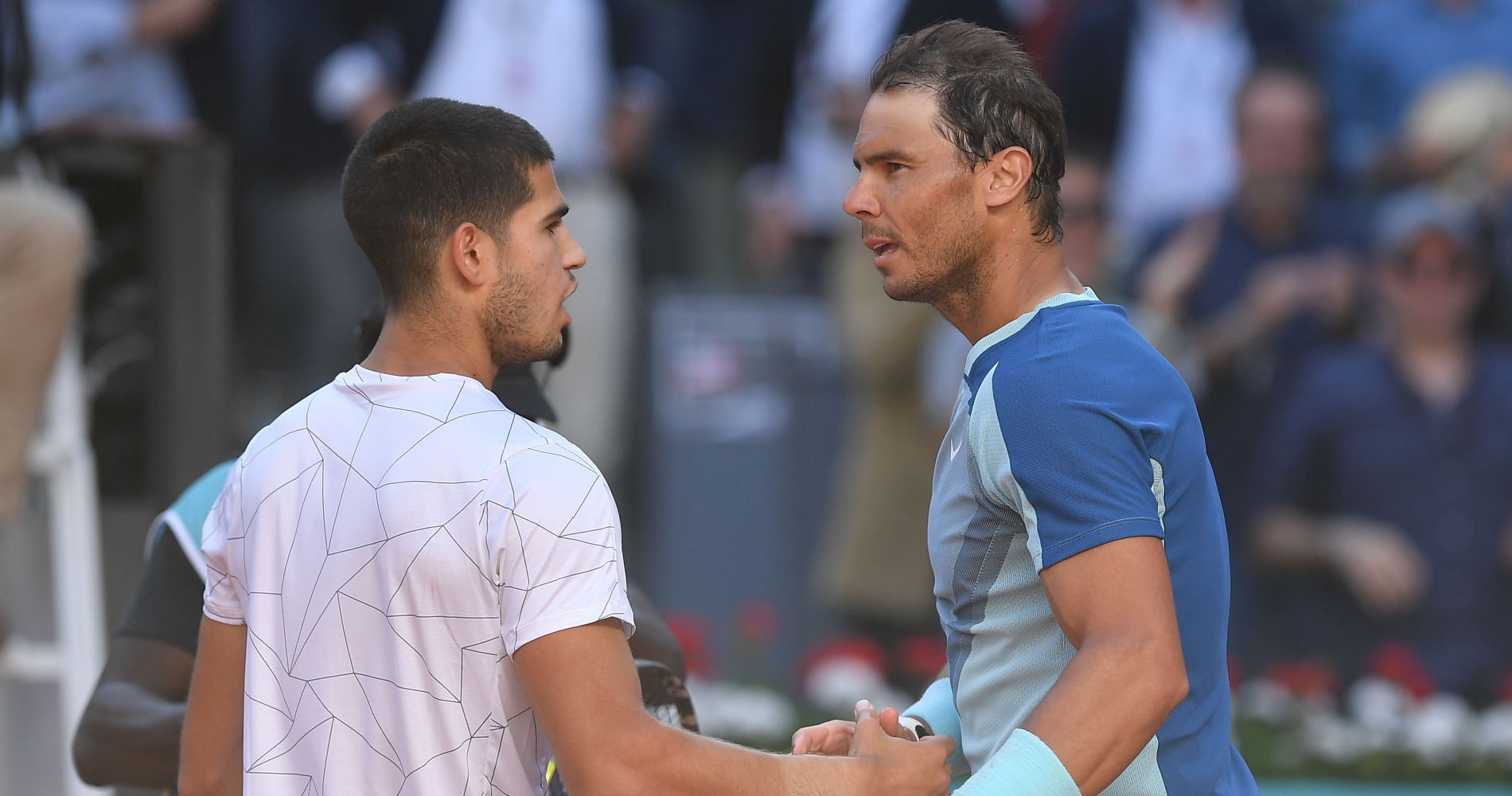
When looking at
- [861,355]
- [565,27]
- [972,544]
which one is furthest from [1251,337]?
[972,544]

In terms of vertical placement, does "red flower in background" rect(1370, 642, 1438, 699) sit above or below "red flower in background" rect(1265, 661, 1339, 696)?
above

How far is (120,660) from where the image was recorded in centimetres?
316

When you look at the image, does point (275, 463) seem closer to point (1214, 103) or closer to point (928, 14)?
point (928, 14)

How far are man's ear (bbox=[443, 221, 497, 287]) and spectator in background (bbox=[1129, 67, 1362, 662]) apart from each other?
4977 mm

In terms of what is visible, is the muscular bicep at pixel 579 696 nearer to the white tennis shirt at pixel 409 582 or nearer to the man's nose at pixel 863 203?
the white tennis shirt at pixel 409 582

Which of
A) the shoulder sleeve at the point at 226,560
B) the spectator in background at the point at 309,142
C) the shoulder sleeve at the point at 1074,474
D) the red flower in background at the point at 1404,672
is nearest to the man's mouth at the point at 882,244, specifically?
the shoulder sleeve at the point at 1074,474

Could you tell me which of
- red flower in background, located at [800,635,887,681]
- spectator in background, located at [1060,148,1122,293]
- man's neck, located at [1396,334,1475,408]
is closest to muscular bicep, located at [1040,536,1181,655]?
spectator in background, located at [1060,148,1122,293]

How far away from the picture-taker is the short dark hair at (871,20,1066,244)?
8.11 feet

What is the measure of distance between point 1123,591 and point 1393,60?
5864mm

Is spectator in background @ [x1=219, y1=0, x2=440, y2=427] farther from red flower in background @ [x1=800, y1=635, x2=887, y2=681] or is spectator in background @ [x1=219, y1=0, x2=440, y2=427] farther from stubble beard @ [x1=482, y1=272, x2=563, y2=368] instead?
stubble beard @ [x1=482, y1=272, x2=563, y2=368]

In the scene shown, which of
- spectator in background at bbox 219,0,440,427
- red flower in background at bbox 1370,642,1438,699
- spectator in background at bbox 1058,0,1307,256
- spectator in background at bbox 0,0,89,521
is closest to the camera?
spectator in background at bbox 0,0,89,521

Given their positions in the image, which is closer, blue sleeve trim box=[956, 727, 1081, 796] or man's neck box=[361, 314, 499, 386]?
blue sleeve trim box=[956, 727, 1081, 796]

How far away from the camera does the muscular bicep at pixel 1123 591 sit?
85.7 inches

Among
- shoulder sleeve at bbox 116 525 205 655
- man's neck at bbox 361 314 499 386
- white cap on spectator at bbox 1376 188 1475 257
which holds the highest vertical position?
man's neck at bbox 361 314 499 386
